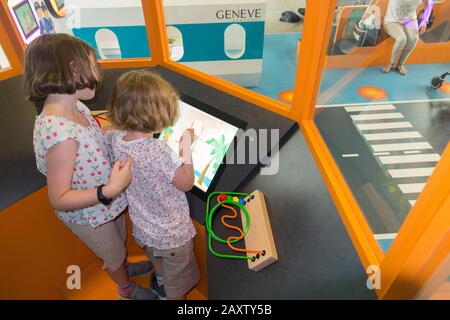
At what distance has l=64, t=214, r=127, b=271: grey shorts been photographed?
0.96 meters

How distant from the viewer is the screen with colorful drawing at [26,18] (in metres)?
1.48

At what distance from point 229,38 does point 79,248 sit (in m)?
2.22

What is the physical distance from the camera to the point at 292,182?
92 cm

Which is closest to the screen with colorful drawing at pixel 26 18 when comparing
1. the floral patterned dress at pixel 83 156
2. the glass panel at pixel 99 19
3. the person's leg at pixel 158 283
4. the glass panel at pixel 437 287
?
the glass panel at pixel 99 19

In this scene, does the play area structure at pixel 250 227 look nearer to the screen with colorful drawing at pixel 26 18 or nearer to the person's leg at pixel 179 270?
the person's leg at pixel 179 270

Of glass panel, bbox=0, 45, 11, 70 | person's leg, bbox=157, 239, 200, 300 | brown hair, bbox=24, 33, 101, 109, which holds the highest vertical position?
brown hair, bbox=24, 33, 101, 109

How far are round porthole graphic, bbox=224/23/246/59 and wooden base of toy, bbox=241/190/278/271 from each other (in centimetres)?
212

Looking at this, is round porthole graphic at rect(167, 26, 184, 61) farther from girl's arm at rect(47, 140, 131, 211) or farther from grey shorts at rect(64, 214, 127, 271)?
girl's arm at rect(47, 140, 131, 211)

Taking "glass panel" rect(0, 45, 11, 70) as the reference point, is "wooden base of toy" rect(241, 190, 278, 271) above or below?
below

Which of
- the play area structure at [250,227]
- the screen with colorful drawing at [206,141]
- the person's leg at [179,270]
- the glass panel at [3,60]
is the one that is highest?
the glass panel at [3,60]

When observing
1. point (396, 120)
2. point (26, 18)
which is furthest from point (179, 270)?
point (26, 18)

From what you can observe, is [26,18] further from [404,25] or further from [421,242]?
[421,242]

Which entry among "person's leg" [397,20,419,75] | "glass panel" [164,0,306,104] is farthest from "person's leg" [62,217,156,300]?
"glass panel" [164,0,306,104]

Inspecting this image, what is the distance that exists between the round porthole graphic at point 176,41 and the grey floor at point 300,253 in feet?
6.88
